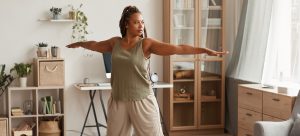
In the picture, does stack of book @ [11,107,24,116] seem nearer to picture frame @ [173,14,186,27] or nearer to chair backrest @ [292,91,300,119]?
picture frame @ [173,14,186,27]

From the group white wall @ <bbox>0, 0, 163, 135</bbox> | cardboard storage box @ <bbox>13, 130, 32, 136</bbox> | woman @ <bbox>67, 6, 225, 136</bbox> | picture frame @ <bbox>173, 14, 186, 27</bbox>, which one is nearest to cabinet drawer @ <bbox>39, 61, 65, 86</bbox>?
white wall @ <bbox>0, 0, 163, 135</bbox>

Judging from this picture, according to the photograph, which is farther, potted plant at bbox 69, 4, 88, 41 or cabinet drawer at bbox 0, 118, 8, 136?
potted plant at bbox 69, 4, 88, 41

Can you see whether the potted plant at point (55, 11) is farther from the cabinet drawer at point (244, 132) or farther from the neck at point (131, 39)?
the neck at point (131, 39)

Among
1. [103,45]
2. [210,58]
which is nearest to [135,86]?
[103,45]

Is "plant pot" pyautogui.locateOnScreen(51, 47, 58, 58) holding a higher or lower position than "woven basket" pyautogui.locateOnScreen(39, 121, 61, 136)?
higher

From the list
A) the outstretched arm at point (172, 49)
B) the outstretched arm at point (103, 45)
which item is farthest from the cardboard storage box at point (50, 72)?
the outstretched arm at point (172, 49)

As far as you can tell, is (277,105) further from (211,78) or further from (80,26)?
(80,26)

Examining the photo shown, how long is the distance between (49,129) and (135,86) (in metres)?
2.87

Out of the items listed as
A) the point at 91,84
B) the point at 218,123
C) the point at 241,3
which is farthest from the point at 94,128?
the point at 241,3

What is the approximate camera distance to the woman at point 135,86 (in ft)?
10.2

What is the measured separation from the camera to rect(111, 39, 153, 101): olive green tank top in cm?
312

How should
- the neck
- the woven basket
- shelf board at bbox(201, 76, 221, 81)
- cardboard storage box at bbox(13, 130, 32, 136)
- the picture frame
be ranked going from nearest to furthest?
the neck, cardboard storage box at bbox(13, 130, 32, 136), the woven basket, the picture frame, shelf board at bbox(201, 76, 221, 81)

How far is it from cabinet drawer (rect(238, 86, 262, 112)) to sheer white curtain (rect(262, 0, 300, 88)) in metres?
0.41

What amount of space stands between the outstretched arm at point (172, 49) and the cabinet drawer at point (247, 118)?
207cm
